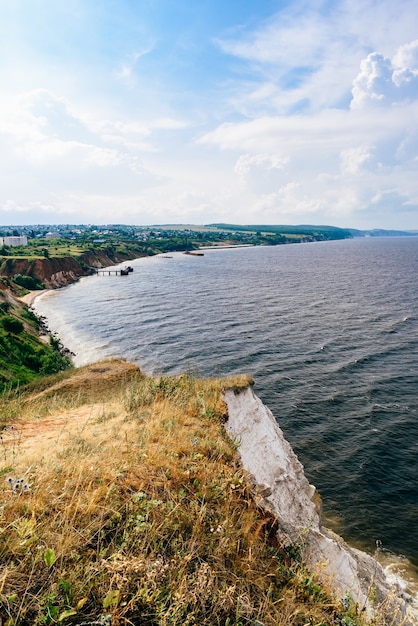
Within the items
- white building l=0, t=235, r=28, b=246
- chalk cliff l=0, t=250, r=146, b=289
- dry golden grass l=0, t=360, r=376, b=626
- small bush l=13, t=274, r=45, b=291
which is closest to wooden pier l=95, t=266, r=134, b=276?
chalk cliff l=0, t=250, r=146, b=289

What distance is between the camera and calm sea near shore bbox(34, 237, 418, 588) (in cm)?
2103

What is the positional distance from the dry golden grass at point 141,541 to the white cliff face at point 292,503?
50.7 inches

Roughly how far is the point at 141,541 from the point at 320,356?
3761 centimetres

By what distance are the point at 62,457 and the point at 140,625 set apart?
3.99 m

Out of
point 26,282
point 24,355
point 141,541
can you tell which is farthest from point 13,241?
point 141,541

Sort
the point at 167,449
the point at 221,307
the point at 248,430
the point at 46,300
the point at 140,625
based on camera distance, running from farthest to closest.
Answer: the point at 46,300, the point at 221,307, the point at 248,430, the point at 167,449, the point at 140,625

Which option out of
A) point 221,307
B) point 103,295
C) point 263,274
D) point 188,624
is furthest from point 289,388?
point 263,274

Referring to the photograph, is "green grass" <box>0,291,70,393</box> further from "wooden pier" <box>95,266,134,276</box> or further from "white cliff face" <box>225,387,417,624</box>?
"wooden pier" <box>95,266,134,276</box>

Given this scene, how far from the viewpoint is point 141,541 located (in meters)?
5.59

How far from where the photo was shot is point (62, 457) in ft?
25.3

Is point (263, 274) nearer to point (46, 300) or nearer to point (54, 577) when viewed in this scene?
point (46, 300)

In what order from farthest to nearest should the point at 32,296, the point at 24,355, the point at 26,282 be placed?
1. the point at 26,282
2. the point at 32,296
3. the point at 24,355

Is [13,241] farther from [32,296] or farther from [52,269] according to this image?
[32,296]

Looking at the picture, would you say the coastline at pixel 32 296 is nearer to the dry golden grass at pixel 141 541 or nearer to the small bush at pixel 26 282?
the small bush at pixel 26 282
